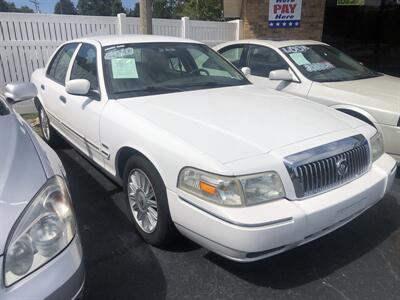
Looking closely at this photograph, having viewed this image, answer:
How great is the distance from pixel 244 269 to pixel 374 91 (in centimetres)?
293

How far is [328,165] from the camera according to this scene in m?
2.63

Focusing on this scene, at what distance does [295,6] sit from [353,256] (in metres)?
7.87

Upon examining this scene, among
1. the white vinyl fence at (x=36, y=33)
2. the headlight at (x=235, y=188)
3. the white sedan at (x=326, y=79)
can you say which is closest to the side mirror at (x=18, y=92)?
the headlight at (x=235, y=188)

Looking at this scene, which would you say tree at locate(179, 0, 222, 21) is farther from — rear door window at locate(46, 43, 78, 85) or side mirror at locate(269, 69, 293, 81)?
rear door window at locate(46, 43, 78, 85)

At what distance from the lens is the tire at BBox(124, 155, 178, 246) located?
2732 mm

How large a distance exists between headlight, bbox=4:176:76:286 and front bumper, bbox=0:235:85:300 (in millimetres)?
26

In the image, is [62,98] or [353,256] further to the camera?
[62,98]

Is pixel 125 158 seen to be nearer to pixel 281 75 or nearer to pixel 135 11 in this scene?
pixel 281 75

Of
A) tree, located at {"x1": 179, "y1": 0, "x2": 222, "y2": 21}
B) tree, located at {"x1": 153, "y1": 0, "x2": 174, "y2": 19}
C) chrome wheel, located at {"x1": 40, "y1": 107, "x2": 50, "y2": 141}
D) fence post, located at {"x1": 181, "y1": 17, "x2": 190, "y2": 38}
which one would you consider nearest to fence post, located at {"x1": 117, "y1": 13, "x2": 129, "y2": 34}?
fence post, located at {"x1": 181, "y1": 17, "x2": 190, "y2": 38}

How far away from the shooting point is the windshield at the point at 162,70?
11.6ft

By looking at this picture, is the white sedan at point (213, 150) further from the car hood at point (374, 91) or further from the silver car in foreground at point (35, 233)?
the car hood at point (374, 91)

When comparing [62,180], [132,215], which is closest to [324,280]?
[132,215]

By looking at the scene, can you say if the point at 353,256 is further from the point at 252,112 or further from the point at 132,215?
the point at 132,215

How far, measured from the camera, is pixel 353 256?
2.94 metres
